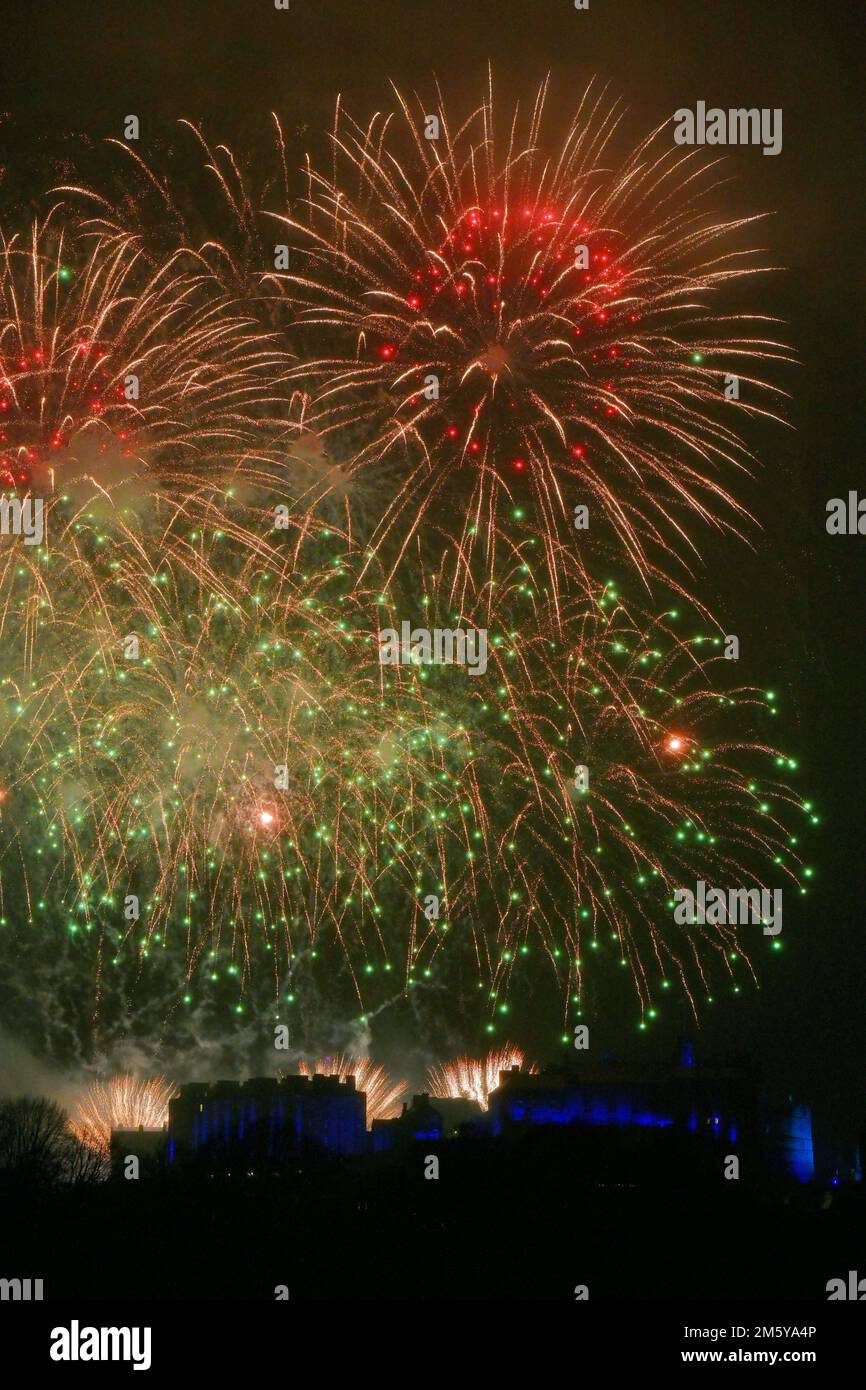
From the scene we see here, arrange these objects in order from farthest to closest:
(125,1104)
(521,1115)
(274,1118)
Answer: (521,1115)
(274,1118)
(125,1104)

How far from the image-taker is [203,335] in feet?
81.1

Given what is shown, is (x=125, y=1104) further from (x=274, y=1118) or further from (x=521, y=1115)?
(x=521, y=1115)

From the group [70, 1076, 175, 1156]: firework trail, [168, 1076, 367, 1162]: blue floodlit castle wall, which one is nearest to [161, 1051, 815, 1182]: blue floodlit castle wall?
[168, 1076, 367, 1162]: blue floodlit castle wall

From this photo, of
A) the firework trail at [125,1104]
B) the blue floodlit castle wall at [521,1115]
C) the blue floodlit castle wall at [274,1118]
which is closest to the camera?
the firework trail at [125,1104]

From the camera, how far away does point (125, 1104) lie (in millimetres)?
36000

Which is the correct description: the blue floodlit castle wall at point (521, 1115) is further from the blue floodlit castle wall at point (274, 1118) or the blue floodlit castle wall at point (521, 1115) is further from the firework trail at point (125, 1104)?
the firework trail at point (125, 1104)

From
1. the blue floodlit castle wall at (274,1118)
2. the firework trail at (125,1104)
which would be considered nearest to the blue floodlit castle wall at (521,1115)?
the blue floodlit castle wall at (274,1118)

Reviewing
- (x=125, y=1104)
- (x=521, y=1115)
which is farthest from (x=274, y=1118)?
(x=521, y=1115)

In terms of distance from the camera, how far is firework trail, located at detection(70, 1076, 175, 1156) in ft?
118

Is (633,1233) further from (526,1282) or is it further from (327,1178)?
(327,1178)

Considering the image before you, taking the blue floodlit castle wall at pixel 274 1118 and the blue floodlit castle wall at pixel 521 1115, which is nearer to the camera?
the blue floodlit castle wall at pixel 274 1118

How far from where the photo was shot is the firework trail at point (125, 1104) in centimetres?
3600

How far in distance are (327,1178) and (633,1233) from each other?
7.60 meters
